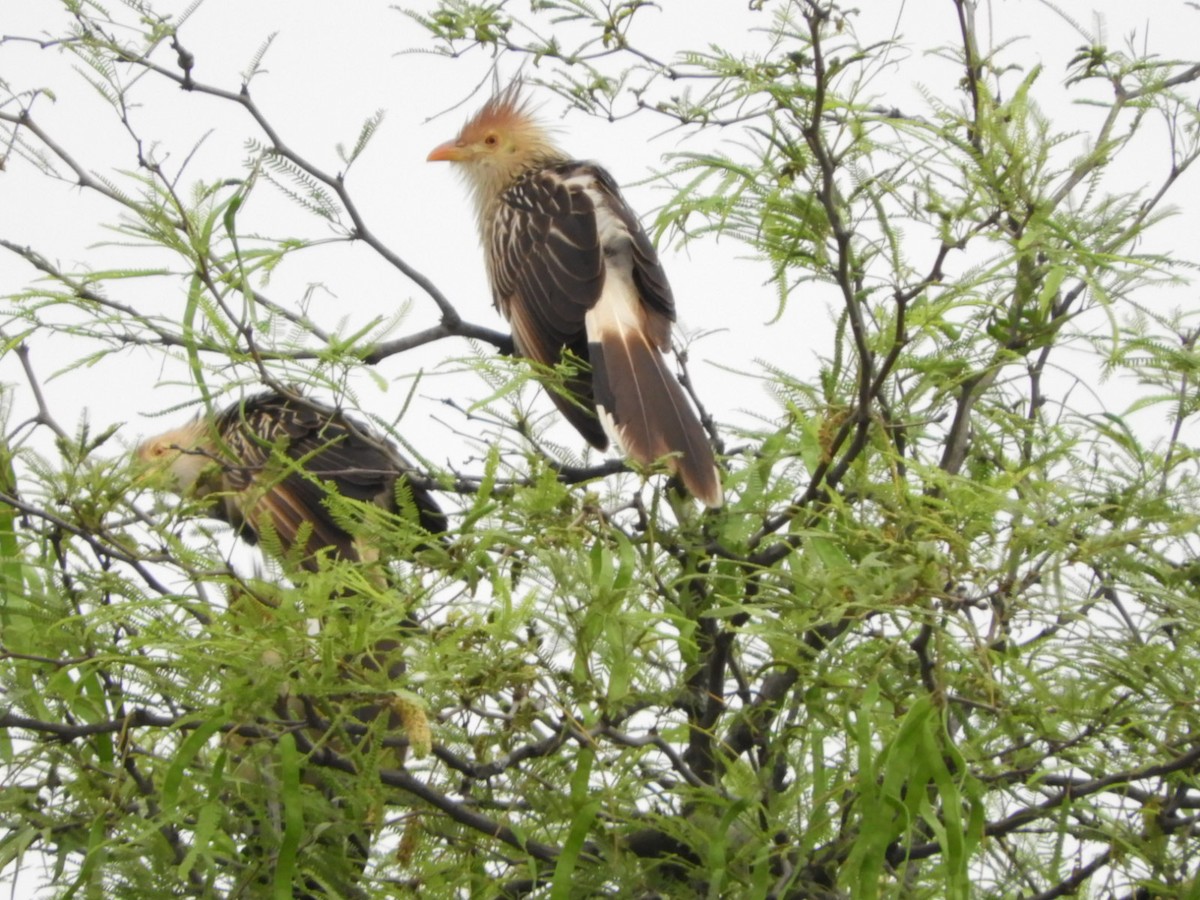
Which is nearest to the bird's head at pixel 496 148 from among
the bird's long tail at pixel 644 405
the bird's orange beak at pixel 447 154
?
the bird's orange beak at pixel 447 154

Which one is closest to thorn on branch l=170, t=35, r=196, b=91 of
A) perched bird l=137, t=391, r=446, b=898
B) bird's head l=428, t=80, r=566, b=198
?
perched bird l=137, t=391, r=446, b=898

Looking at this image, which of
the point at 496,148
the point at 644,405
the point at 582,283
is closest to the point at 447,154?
the point at 496,148

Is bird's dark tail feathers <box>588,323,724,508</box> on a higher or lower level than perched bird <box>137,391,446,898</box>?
higher

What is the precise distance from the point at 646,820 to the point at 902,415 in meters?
0.94

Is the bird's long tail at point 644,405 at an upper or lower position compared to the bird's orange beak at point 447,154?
lower

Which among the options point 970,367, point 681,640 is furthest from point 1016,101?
point 681,640

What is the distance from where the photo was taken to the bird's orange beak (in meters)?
5.47

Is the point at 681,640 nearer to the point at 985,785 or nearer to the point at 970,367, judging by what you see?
the point at 985,785

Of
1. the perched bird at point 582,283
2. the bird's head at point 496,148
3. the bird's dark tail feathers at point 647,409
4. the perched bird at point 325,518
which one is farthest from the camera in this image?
the bird's head at point 496,148

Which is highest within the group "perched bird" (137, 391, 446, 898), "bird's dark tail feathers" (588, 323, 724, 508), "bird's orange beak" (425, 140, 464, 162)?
"bird's orange beak" (425, 140, 464, 162)

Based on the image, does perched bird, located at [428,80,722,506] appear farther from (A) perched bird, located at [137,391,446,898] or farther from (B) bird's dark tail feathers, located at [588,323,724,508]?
(A) perched bird, located at [137,391,446,898]

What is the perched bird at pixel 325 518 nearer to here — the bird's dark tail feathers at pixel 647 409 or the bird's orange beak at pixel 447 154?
the bird's dark tail feathers at pixel 647 409

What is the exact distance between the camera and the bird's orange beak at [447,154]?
5473mm

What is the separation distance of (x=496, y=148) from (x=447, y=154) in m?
0.19
